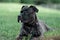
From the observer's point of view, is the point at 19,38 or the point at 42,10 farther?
the point at 42,10

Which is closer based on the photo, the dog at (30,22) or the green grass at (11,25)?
the dog at (30,22)

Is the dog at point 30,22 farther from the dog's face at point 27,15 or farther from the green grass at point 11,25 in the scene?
the green grass at point 11,25

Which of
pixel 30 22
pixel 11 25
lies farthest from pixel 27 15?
pixel 11 25

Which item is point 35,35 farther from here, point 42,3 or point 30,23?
point 42,3

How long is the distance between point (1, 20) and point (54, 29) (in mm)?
1259

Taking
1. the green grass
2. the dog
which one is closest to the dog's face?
the dog

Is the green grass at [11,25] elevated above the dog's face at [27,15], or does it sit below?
below

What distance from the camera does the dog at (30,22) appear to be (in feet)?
16.9

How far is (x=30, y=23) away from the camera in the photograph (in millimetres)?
5203

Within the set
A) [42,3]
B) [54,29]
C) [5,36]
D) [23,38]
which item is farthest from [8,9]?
[23,38]

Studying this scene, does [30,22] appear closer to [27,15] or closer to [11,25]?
[27,15]

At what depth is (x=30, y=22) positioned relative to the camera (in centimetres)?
518

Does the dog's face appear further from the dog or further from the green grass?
the green grass

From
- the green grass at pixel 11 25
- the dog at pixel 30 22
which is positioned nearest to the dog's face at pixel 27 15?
the dog at pixel 30 22
